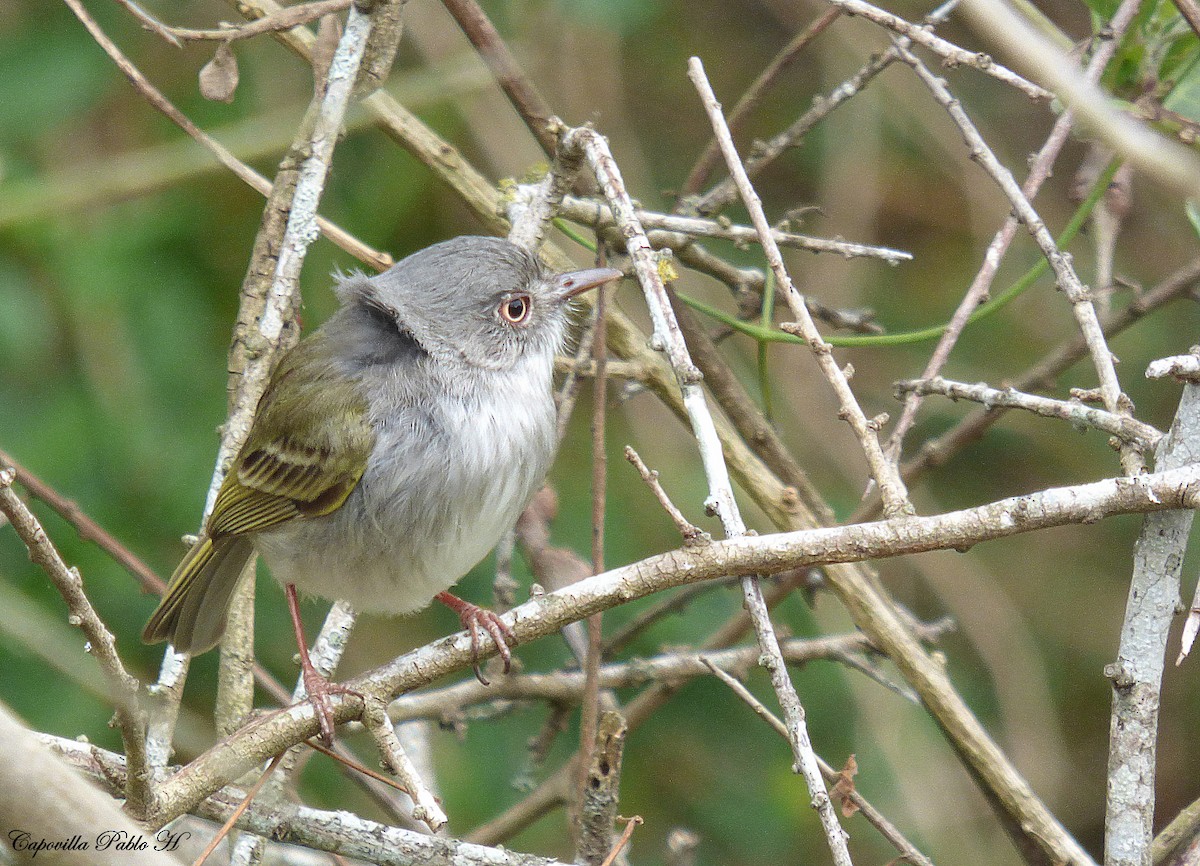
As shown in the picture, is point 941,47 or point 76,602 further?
point 941,47

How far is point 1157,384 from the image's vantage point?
5.93 metres

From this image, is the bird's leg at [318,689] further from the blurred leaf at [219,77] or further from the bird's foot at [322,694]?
the blurred leaf at [219,77]

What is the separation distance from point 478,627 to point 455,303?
1097 millimetres

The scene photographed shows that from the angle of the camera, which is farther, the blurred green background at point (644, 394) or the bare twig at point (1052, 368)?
the blurred green background at point (644, 394)

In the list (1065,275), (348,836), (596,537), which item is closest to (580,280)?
(596,537)

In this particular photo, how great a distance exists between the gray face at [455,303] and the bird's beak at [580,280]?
0.5 inches

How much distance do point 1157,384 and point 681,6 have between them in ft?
9.91

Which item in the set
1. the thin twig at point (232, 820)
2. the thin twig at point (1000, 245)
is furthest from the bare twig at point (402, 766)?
the thin twig at point (1000, 245)

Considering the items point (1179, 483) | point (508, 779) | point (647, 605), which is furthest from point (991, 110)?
point (1179, 483)

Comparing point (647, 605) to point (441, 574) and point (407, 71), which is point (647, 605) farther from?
point (407, 71)

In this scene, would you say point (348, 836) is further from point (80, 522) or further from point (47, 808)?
point (80, 522)

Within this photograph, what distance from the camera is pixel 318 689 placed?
3.18 m

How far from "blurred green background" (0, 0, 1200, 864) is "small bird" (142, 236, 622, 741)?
2.08 ft

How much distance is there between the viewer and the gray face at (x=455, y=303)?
3.69 metres
